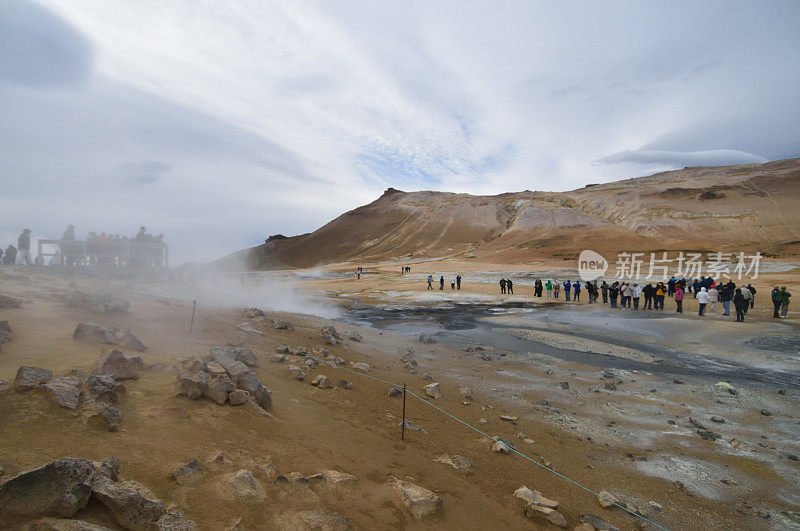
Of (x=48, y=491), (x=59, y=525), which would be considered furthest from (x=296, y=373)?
(x=59, y=525)

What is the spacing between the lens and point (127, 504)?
306cm

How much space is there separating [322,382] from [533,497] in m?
4.53

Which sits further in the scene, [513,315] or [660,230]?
[660,230]

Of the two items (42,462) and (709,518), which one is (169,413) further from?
(709,518)

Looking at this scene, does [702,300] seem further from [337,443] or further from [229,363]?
[229,363]

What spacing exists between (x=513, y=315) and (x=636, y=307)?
7434 millimetres

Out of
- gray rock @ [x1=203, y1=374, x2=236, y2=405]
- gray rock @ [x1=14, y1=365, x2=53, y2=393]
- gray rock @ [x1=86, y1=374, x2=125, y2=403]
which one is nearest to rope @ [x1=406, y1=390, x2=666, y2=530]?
gray rock @ [x1=203, y1=374, x2=236, y2=405]

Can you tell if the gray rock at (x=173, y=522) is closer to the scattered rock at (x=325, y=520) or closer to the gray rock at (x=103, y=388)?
the scattered rock at (x=325, y=520)

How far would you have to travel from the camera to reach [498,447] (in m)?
6.29

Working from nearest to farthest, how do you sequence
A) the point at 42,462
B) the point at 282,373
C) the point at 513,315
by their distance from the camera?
1. the point at 42,462
2. the point at 282,373
3. the point at 513,315

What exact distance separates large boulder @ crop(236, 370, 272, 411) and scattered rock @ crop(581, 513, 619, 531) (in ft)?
15.0

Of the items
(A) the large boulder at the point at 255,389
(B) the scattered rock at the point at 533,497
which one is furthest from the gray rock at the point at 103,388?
(B) the scattered rock at the point at 533,497

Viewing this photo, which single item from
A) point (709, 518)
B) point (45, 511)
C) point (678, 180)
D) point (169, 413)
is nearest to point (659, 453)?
point (709, 518)

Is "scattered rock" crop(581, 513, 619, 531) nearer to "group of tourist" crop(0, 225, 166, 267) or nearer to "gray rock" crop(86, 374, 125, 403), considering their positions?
"gray rock" crop(86, 374, 125, 403)
